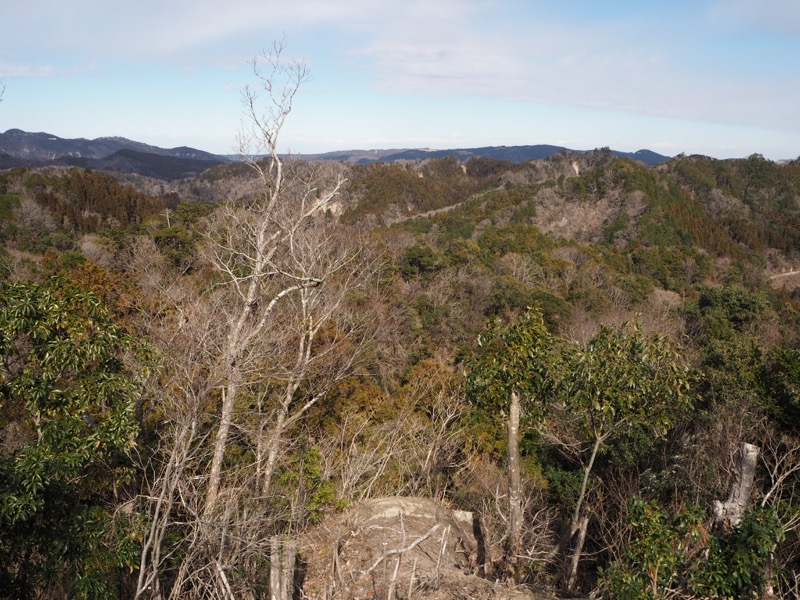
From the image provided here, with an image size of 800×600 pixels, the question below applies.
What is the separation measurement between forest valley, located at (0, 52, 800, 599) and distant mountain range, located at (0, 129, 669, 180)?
309 feet

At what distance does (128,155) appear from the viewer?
133m

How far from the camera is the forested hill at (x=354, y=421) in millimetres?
4750

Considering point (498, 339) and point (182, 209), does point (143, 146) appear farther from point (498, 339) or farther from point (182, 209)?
point (498, 339)

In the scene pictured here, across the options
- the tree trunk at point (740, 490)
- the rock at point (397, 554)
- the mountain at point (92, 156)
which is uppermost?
the mountain at point (92, 156)

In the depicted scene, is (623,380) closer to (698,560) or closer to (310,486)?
(698,560)

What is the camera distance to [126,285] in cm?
1480

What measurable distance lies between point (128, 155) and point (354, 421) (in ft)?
471

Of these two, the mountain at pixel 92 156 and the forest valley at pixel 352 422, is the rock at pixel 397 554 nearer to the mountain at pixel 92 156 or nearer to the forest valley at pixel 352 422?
the forest valley at pixel 352 422

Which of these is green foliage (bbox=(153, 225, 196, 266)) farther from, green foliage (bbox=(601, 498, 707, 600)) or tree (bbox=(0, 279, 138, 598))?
green foliage (bbox=(601, 498, 707, 600))

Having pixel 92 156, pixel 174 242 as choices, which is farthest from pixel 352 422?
pixel 92 156

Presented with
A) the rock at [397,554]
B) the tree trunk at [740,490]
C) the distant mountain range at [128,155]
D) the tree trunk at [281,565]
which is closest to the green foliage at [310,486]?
the rock at [397,554]

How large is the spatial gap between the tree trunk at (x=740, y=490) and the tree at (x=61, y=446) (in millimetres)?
5650

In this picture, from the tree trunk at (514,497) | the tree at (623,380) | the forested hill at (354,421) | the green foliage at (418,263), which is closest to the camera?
the forested hill at (354,421)

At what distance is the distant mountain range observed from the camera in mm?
117938
